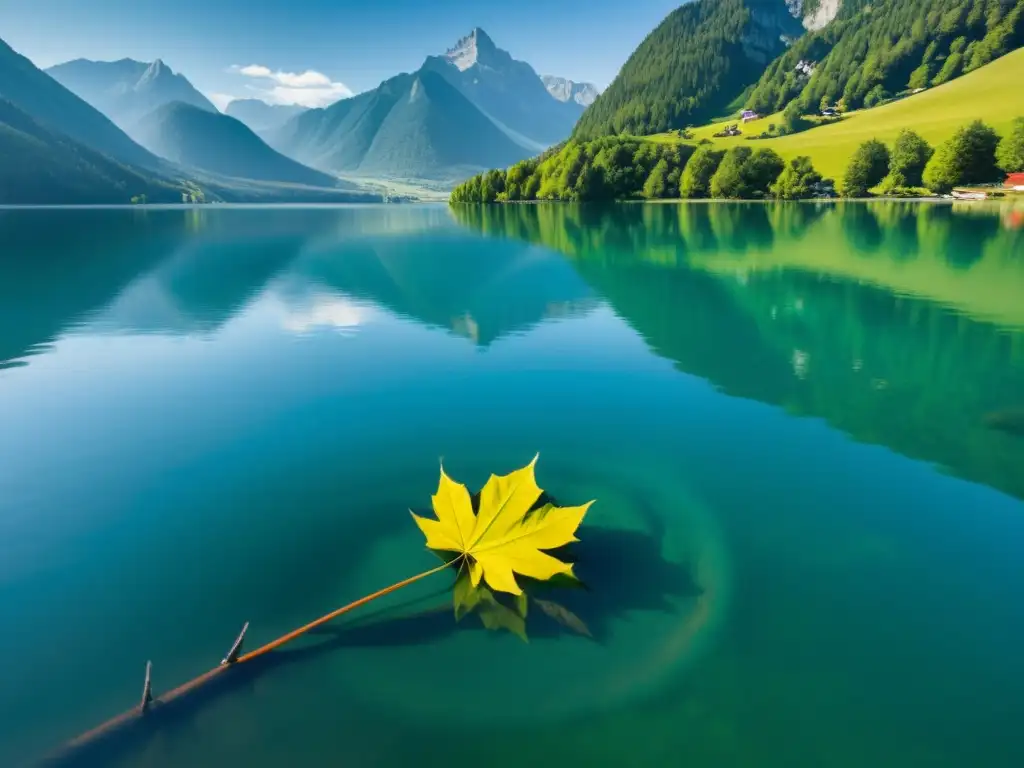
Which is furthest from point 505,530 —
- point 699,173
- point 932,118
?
point 932,118

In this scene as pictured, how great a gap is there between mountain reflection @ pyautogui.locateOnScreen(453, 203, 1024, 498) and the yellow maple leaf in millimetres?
10612

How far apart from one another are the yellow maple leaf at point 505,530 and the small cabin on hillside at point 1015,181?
151383 mm

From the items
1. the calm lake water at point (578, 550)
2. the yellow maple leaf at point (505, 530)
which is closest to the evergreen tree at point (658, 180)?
the calm lake water at point (578, 550)

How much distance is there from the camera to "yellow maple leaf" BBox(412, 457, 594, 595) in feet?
28.6

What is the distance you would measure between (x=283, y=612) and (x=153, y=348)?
21.3 meters

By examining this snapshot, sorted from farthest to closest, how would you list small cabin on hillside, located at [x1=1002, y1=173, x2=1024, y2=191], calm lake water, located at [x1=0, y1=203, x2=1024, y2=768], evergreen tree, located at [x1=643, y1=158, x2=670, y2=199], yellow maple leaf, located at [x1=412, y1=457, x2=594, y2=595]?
1. evergreen tree, located at [x1=643, y1=158, x2=670, y2=199]
2. small cabin on hillside, located at [x1=1002, y1=173, x2=1024, y2=191]
3. yellow maple leaf, located at [x1=412, y1=457, x2=594, y2=595]
4. calm lake water, located at [x1=0, y1=203, x2=1024, y2=768]

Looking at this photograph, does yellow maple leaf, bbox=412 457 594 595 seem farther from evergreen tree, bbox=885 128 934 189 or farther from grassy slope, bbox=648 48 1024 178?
grassy slope, bbox=648 48 1024 178

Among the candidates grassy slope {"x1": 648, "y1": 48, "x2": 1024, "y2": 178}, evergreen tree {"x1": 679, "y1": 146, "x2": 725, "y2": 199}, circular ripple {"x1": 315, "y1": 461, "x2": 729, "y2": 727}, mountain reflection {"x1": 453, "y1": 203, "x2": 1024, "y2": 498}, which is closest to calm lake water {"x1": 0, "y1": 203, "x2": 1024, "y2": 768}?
circular ripple {"x1": 315, "y1": 461, "x2": 729, "y2": 727}

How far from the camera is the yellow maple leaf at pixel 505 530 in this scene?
28.6ft

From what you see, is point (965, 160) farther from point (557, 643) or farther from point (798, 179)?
point (557, 643)

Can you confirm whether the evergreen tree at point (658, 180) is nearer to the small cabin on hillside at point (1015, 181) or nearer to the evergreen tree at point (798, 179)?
the evergreen tree at point (798, 179)

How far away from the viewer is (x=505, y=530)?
9.08m

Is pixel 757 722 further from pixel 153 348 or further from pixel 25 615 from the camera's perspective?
pixel 153 348

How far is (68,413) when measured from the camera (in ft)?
58.9
